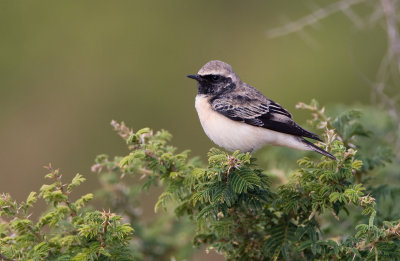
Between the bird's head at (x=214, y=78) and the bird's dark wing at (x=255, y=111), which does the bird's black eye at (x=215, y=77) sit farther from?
the bird's dark wing at (x=255, y=111)

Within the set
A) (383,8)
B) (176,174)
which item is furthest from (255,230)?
(383,8)

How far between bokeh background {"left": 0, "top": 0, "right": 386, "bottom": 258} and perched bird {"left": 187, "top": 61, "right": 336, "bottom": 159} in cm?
592

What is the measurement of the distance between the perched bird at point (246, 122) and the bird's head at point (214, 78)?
0.01 m

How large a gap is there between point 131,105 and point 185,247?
23.7 feet

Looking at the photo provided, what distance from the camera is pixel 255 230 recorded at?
466cm

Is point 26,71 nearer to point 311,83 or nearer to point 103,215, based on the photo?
point 311,83

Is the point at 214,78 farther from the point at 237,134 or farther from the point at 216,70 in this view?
the point at 237,134

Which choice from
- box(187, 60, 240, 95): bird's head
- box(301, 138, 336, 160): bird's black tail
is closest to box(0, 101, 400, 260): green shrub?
box(301, 138, 336, 160): bird's black tail

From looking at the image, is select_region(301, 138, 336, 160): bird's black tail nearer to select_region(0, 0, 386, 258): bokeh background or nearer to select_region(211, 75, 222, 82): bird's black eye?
select_region(211, 75, 222, 82): bird's black eye

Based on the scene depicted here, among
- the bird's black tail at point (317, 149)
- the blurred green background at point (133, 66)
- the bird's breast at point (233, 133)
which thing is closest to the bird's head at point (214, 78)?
the bird's breast at point (233, 133)

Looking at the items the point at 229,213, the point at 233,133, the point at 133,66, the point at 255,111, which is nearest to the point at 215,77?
the point at 255,111

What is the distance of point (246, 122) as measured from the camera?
5.96 meters

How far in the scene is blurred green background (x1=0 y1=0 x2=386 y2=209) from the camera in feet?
40.5

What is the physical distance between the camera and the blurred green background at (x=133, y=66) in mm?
12344
